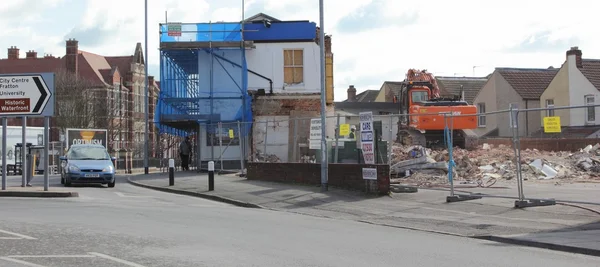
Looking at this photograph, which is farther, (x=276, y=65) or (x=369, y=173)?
(x=276, y=65)

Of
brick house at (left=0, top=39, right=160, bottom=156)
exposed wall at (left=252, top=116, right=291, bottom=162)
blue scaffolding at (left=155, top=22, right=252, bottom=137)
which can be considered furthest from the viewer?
brick house at (left=0, top=39, right=160, bottom=156)

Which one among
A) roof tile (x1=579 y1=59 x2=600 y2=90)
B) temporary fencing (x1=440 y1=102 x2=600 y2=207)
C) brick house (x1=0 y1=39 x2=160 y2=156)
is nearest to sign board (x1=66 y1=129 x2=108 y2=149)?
temporary fencing (x1=440 y1=102 x2=600 y2=207)

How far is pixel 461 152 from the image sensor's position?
26391 millimetres

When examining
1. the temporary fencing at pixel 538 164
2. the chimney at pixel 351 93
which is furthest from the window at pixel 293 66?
the chimney at pixel 351 93

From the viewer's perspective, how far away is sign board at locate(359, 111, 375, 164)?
20.0 m

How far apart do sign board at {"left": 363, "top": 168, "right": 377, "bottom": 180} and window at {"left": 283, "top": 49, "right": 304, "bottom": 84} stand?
1625 centimetres

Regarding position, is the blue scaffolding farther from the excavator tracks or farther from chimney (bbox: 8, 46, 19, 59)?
chimney (bbox: 8, 46, 19, 59)

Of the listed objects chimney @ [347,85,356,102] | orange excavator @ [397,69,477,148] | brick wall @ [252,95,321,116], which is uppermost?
chimney @ [347,85,356,102]

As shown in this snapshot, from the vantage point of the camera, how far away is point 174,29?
34.4 metres

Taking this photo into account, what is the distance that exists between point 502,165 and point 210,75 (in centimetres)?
1584

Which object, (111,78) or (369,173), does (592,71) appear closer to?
(369,173)

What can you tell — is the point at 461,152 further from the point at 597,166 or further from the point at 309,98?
the point at 309,98

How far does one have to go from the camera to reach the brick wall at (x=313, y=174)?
64.7ft

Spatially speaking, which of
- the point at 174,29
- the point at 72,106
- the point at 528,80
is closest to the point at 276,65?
the point at 174,29
